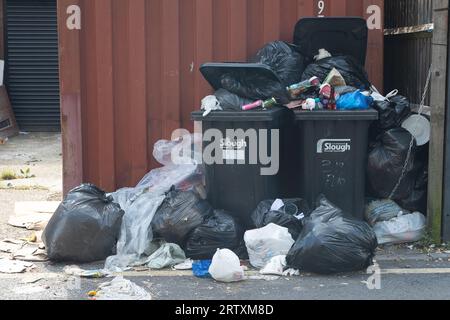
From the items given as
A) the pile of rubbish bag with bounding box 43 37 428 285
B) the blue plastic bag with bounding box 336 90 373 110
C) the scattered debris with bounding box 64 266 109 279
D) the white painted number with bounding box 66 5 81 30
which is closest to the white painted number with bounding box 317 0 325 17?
the pile of rubbish bag with bounding box 43 37 428 285

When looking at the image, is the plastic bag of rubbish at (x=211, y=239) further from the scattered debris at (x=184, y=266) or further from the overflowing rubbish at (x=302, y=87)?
the overflowing rubbish at (x=302, y=87)

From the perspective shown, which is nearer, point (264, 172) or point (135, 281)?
point (135, 281)

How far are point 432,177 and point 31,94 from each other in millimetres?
9214

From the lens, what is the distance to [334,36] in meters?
6.89

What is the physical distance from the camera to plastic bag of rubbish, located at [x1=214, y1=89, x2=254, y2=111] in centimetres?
614

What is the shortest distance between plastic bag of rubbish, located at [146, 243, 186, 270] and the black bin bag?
35.7 inches

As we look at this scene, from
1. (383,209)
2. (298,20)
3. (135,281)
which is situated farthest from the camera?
(298,20)

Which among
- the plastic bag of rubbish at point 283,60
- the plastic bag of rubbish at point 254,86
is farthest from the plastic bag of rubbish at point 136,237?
the plastic bag of rubbish at point 283,60

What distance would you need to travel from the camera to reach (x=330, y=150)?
6.12 meters

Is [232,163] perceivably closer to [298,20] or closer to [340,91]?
[340,91]

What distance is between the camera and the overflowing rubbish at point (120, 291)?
4.99 m

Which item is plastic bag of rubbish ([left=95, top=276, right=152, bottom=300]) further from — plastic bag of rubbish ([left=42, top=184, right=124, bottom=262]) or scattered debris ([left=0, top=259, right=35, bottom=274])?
scattered debris ([left=0, top=259, right=35, bottom=274])

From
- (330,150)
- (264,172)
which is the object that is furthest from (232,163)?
(330,150)

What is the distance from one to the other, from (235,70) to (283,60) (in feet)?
2.09
